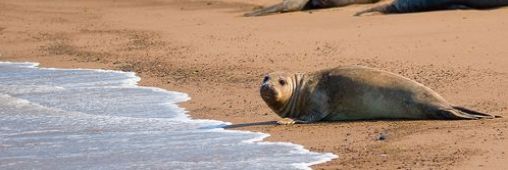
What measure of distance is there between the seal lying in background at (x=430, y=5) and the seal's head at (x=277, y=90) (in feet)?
18.9

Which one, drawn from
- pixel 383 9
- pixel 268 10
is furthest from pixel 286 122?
pixel 268 10

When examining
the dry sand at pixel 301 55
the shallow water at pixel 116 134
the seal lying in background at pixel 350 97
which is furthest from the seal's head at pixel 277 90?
the shallow water at pixel 116 134

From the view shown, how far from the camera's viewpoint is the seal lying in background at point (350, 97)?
7527 millimetres

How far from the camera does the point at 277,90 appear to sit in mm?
7977

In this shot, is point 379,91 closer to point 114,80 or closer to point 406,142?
point 406,142

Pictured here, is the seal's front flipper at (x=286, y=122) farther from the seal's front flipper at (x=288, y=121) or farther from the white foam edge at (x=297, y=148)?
the white foam edge at (x=297, y=148)

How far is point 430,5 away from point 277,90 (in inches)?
248

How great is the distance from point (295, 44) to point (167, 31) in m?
3.03

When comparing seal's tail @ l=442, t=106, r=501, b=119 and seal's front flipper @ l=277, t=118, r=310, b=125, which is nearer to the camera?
seal's tail @ l=442, t=106, r=501, b=119

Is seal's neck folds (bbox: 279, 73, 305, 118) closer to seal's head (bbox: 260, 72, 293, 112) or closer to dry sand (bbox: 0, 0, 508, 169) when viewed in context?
seal's head (bbox: 260, 72, 293, 112)

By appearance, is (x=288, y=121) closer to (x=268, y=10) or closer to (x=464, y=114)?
(x=464, y=114)

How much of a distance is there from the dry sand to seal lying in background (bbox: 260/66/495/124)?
14 cm

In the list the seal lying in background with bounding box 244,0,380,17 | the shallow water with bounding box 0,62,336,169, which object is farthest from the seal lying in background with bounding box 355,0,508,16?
the shallow water with bounding box 0,62,336,169

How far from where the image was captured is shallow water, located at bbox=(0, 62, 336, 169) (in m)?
6.54
